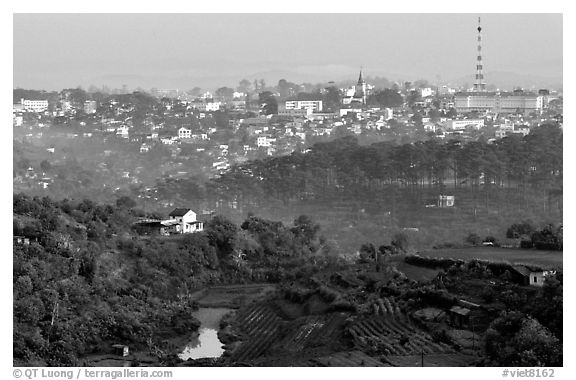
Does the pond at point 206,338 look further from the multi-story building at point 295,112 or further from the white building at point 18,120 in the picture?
the multi-story building at point 295,112

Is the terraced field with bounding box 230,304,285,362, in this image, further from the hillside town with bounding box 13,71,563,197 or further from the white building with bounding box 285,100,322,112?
the white building with bounding box 285,100,322,112

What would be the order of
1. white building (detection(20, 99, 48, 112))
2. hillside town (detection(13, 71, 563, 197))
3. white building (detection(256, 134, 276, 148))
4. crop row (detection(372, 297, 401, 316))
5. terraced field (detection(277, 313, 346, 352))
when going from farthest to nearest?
1. white building (detection(20, 99, 48, 112))
2. white building (detection(256, 134, 276, 148))
3. hillside town (detection(13, 71, 563, 197))
4. crop row (detection(372, 297, 401, 316))
5. terraced field (detection(277, 313, 346, 352))

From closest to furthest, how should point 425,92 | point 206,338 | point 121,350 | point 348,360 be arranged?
point 348,360
point 121,350
point 206,338
point 425,92

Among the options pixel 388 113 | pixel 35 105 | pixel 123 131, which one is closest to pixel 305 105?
pixel 388 113

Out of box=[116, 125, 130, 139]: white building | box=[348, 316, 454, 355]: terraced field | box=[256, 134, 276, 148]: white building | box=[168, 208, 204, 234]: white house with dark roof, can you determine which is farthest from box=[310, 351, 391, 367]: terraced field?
box=[116, 125, 130, 139]: white building

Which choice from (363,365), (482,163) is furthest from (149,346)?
(482,163)

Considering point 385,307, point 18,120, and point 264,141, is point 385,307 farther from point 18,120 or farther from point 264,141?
point 18,120

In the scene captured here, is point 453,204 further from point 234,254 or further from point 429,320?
point 429,320

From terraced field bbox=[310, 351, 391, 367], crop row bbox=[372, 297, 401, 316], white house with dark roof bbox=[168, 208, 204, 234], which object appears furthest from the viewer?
white house with dark roof bbox=[168, 208, 204, 234]
